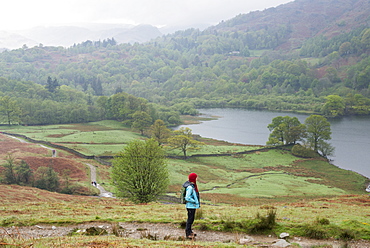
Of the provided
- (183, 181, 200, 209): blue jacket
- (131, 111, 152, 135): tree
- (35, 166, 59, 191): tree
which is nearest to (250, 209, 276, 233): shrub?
(183, 181, 200, 209): blue jacket

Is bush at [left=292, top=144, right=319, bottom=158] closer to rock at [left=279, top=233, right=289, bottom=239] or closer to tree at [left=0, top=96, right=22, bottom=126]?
rock at [left=279, top=233, right=289, bottom=239]

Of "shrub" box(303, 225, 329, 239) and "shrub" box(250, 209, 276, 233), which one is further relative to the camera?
"shrub" box(250, 209, 276, 233)

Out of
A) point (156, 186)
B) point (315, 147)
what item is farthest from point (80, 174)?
point (315, 147)

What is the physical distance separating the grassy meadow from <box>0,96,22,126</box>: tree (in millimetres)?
6367

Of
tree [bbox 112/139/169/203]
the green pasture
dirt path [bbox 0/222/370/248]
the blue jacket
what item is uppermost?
the blue jacket

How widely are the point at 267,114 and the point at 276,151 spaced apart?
89521mm

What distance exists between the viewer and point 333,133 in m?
123

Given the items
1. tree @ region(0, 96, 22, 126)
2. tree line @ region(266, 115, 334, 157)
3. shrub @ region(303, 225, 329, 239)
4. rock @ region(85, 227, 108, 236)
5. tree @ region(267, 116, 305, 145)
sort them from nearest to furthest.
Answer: shrub @ region(303, 225, 329, 239), rock @ region(85, 227, 108, 236), tree line @ region(266, 115, 334, 157), tree @ region(267, 116, 305, 145), tree @ region(0, 96, 22, 126)

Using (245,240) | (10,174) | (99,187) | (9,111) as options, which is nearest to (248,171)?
(99,187)

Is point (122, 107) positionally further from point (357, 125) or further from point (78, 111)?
point (357, 125)

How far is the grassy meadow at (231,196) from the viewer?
17625 millimetres

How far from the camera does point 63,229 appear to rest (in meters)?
16.7

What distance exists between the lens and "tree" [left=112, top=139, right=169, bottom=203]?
3604 cm

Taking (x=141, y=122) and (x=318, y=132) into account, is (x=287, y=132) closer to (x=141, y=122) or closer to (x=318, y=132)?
(x=318, y=132)
